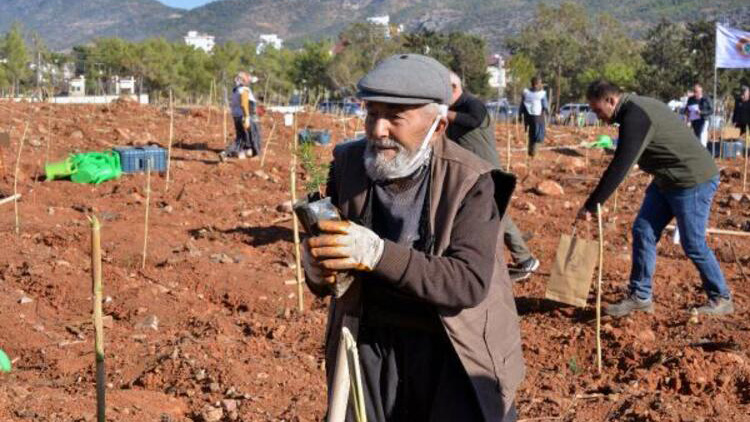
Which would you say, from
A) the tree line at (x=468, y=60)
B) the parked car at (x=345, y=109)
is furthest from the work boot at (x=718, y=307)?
the tree line at (x=468, y=60)

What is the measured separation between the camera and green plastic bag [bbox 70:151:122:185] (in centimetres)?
1078

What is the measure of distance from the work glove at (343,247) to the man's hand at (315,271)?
0.04m

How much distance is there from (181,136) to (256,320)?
10.2 m

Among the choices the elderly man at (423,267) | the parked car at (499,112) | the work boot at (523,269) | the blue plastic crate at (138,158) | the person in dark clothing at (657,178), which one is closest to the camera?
the elderly man at (423,267)

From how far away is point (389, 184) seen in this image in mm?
2131

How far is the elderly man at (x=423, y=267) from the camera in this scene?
78.7 inches

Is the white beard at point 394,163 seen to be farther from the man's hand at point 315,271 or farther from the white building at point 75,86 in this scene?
the white building at point 75,86

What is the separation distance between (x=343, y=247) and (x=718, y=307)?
4231mm

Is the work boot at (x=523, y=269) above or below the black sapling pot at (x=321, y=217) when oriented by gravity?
below

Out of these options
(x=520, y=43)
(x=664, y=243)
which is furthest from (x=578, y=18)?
(x=664, y=243)

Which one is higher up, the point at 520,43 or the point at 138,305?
the point at 520,43

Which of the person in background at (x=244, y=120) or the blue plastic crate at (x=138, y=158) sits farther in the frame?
the person in background at (x=244, y=120)

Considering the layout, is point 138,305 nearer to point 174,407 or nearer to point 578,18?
point 174,407

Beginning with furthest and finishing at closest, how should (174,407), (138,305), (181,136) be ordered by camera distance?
(181,136) < (138,305) < (174,407)
